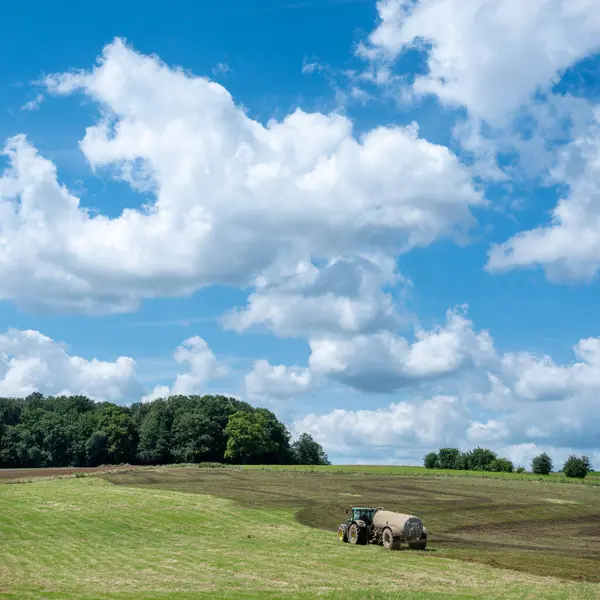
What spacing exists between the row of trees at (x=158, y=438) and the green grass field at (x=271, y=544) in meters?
77.9

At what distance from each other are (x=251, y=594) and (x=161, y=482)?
6823 cm

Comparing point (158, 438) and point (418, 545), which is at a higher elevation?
point (158, 438)

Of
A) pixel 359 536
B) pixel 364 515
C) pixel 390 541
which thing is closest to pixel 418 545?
pixel 390 541

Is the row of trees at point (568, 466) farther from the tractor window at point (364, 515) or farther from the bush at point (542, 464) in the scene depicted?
the tractor window at point (364, 515)

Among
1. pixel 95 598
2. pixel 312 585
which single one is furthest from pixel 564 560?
pixel 95 598

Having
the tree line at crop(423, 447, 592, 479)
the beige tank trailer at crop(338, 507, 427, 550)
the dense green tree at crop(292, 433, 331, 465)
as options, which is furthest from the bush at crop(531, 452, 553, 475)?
the beige tank trailer at crop(338, 507, 427, 550)

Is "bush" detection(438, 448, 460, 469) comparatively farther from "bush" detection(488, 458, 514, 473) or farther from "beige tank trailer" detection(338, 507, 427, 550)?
"beige tank trailer" detection(338, 507, 427, 550)

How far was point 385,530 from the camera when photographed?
4878 cm

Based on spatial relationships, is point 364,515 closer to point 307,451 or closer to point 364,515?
point 364,515

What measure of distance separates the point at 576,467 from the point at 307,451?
2720 inches

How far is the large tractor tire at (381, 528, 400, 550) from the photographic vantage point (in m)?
47.8

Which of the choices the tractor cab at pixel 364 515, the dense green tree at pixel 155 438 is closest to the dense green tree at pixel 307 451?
the dense green tree at pixel 155 438

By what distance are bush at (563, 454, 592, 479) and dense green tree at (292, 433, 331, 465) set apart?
65400mm

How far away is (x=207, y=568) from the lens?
39656mm
